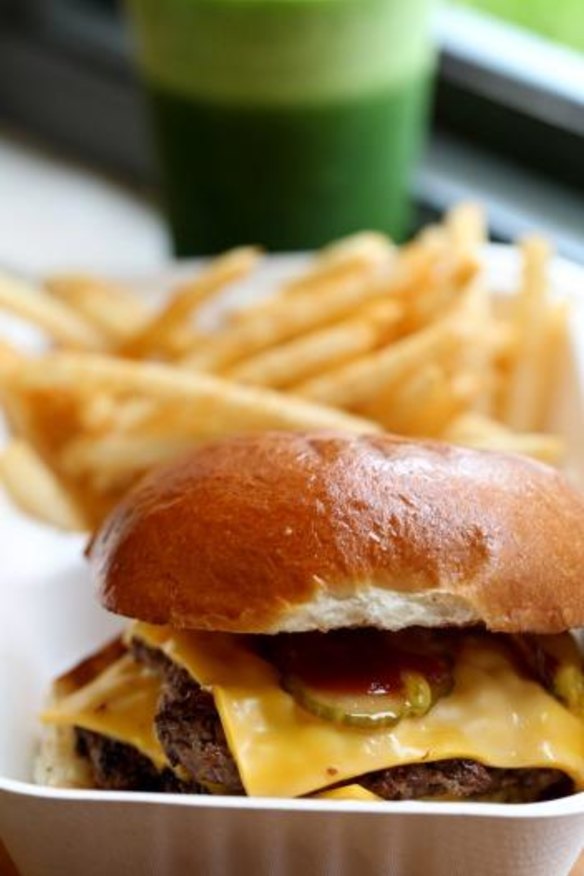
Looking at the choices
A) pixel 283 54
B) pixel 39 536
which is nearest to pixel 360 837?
pixel 39 536

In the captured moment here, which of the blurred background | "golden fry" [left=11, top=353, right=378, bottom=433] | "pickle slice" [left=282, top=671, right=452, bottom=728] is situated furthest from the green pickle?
the blurred background

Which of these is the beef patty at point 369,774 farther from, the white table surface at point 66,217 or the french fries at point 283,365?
the white table surface at point 66,217

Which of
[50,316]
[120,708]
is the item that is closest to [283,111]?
[50,316]

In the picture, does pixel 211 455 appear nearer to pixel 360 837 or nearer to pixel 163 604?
pixel 163 604

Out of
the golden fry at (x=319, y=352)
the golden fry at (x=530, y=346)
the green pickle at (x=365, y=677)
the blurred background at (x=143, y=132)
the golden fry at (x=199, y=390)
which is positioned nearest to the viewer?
the green pickle at (x=365, y=677)

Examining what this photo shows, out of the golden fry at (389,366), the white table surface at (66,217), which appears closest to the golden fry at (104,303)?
the golden fry at (389,366)

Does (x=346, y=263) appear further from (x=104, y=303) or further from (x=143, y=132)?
(x=143, y=132)
